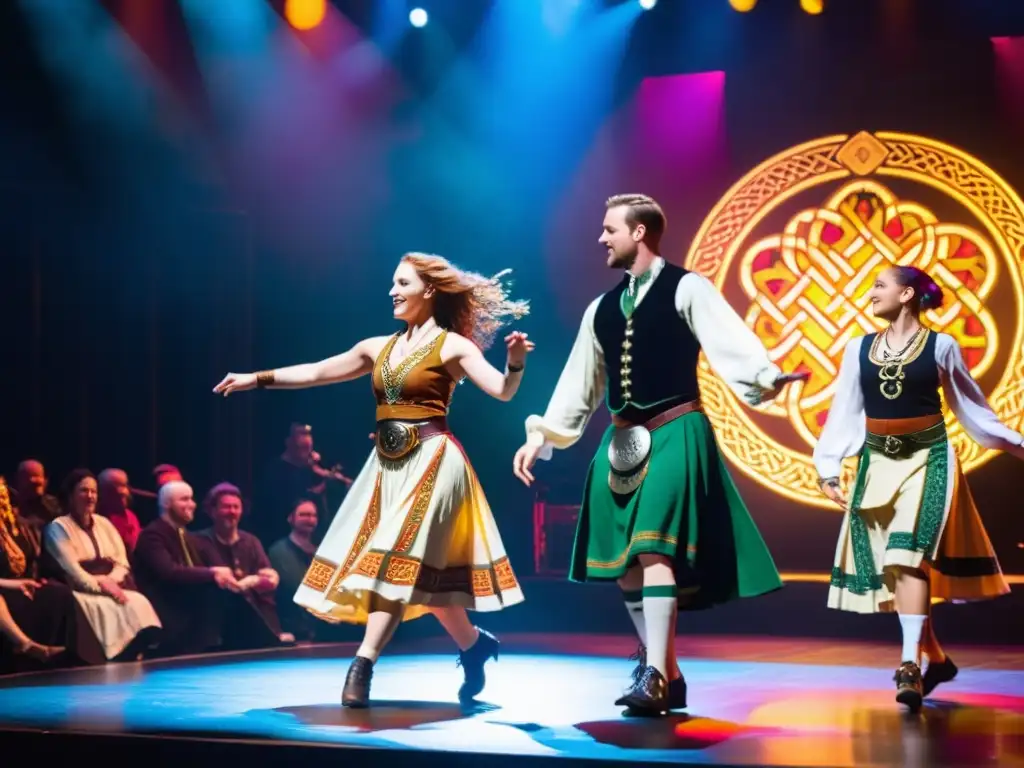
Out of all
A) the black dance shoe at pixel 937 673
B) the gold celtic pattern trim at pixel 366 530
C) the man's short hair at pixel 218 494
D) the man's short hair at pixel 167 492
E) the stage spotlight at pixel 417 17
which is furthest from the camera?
the stage spotlight at pixel 417 17

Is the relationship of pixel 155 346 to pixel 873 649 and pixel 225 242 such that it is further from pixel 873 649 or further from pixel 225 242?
pixel 873 649

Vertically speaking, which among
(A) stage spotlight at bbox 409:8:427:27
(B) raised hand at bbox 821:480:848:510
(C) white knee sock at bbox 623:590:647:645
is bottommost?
(C) white knee sock at bbox 623:590:647:645

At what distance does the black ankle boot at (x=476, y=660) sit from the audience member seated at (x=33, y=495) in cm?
242

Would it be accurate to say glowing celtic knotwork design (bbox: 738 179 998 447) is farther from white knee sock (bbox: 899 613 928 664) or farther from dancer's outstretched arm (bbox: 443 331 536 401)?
dancer's outstretched arm (bbox: 443 331 536 401)

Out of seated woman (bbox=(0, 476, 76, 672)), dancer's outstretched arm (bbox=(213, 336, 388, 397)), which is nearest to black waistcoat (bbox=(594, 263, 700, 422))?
dancer's outstretched arm (bbox=(213, 336, 388, 397))

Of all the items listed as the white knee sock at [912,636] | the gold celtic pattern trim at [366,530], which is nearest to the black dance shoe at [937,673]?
the white knee sock at [912,636]

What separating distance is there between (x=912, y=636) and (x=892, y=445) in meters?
0.63

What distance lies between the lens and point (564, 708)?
442 centimetres

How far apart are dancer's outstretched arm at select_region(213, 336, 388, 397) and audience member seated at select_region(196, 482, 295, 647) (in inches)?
79.9

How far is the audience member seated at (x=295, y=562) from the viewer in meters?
7.07

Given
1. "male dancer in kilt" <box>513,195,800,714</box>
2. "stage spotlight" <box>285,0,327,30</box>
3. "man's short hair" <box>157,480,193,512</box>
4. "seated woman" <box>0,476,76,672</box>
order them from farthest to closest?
1. "stage spotlight" <box>285,0,327,30</box>
2. "man's short hair" <box>157,480,193,512</box>
3. "seated woman" <box>0,476,76,672</box>
4. "male dancer in kilt" <box>513,195,800,714</box>

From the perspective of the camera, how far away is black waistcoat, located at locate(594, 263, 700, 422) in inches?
167

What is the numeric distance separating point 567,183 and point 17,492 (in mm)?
4146

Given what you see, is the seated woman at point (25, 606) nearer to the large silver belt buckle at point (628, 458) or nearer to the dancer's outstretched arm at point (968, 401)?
the large silver belt buckle at point (628, 458)
